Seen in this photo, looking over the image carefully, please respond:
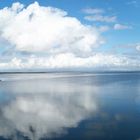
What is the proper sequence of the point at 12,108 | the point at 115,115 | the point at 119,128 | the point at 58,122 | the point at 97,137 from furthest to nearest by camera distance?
the point at 12,108
the point at 115,115
the point at 58,122
the point at 119,128
the point at 97,137

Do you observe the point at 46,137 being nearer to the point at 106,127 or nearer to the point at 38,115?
the point at 106,127

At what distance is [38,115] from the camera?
104 ft

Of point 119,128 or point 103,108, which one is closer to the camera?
point 119,128

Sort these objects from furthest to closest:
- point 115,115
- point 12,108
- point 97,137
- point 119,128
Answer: point 12,108, point 115,115, point 119,128, point 97,137

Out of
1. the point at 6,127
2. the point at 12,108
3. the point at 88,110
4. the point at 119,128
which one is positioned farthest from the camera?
the point at 12,108

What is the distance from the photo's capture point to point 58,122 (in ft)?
90.7

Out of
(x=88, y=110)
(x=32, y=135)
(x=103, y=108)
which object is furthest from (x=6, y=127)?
(x=103, y=108)

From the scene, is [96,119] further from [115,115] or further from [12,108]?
[12,108]

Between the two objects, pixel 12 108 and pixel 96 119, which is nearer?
pixel 96 119

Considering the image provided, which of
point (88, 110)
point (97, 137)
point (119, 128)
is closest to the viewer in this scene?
point (97, 137)

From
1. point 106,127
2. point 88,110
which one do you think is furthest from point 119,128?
point 88,110

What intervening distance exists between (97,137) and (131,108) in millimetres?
14780

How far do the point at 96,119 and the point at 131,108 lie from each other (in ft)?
28.4

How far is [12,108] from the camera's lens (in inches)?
1443
